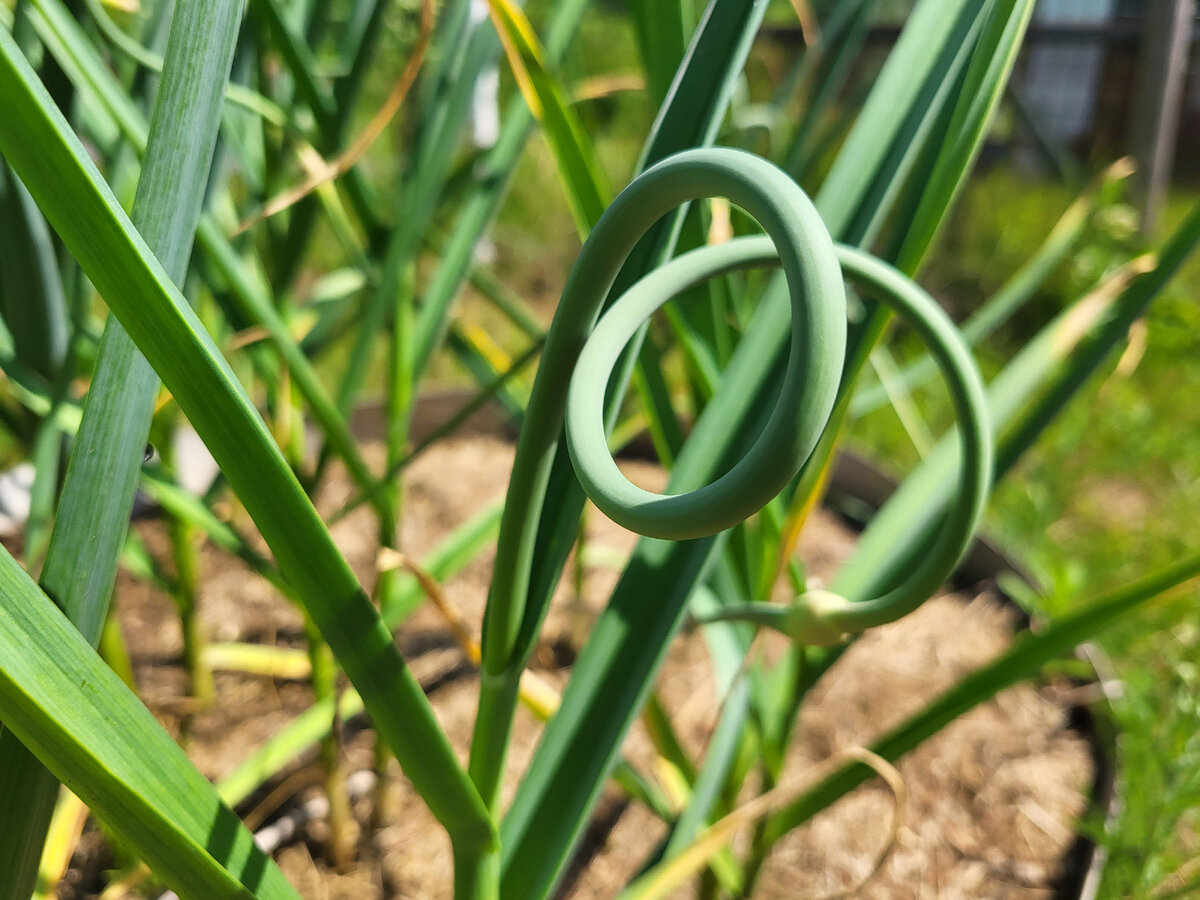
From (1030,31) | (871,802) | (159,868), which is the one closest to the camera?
(159,868)

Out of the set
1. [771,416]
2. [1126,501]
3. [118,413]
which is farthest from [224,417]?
[1126,501]

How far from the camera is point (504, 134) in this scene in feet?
2.04

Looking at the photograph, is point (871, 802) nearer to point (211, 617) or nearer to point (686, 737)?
point (686, 737)

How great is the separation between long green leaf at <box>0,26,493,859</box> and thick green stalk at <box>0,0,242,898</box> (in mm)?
53

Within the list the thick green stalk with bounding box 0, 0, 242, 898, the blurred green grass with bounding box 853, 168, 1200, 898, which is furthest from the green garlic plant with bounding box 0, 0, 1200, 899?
the blurred green grass with bounding box 853, 168, 1200, 898

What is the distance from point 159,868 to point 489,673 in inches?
5.1

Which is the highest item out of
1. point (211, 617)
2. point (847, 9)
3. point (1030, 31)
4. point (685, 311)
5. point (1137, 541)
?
point (847, 9)

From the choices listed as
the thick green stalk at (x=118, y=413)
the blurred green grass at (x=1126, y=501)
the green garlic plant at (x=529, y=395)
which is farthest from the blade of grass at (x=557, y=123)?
the blurred green grass at (x=1126, y=501)

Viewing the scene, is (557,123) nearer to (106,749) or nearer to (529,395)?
(529,395)

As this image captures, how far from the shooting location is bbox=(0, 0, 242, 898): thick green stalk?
0.92 ft

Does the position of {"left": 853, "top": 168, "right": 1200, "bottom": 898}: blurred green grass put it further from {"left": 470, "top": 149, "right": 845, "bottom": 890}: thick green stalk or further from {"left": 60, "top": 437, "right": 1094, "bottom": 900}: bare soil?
{"left": 470, "top": 149, "right": 845, "bottom": 890}: thick green stalk

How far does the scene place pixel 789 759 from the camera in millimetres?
763

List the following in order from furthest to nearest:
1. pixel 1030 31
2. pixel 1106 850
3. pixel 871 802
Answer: pixel 1030 31
pixel 871 802
pixel 1106 850

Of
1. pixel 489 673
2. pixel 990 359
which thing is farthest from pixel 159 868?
pixel 990 359
